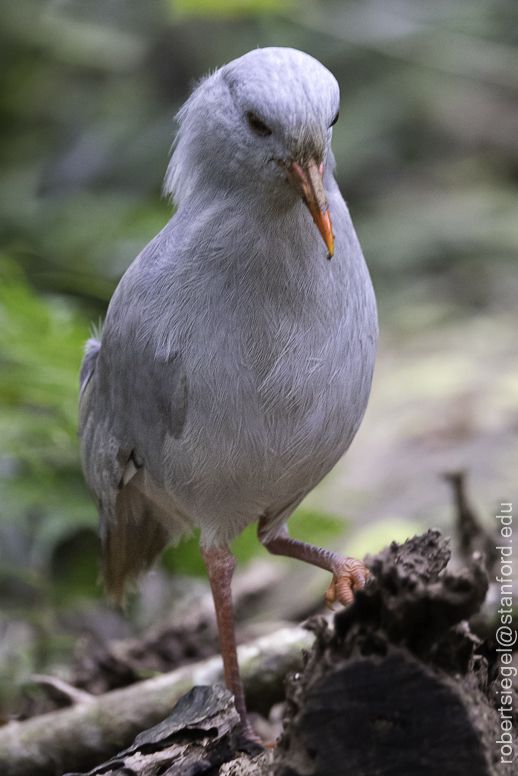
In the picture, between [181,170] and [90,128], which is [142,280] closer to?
[181,170]

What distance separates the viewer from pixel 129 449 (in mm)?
2889

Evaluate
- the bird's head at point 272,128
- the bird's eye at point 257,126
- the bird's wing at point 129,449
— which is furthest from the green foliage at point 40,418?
the bird's eye at point 257,126

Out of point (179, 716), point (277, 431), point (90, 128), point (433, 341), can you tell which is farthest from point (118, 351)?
point (90, 128)

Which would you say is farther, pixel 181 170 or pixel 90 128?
pixel 90 128

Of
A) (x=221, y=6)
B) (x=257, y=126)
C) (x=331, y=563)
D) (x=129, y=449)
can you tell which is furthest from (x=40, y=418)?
(x=221, y=6)

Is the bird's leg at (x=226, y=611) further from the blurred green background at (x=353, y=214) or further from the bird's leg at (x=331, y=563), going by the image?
the blurred green background at (x=353, y=214)

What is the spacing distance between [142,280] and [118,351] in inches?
9.9

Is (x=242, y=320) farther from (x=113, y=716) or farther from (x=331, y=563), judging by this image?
(x=113, y=716)

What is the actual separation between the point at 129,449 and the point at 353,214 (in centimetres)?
720

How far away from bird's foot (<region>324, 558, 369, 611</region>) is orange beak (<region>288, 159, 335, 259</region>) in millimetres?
1277

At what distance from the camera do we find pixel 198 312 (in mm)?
2484

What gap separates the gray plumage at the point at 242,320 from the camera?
236 centimetres

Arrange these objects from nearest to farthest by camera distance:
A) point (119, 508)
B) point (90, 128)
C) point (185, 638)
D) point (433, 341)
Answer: point (119, 508), point (185, 638), point (433, 341), point (90, 128)

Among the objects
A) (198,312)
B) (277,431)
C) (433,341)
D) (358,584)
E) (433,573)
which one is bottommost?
(433,573)
